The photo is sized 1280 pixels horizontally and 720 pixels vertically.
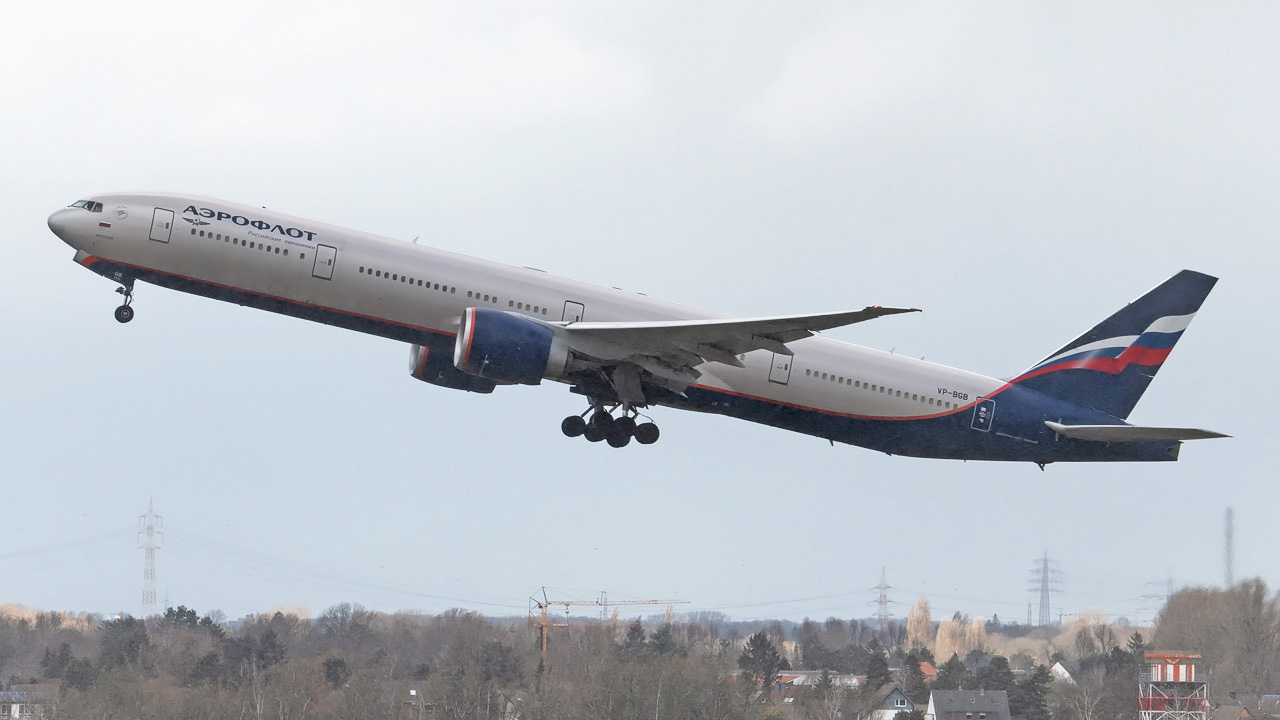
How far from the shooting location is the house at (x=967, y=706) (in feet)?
265

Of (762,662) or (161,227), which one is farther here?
(762,662)

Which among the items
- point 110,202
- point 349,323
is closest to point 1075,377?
point 349,323

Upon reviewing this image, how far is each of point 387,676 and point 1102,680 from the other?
42.3 metres

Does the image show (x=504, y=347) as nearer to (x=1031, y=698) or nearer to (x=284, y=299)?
(x=284, y=299)

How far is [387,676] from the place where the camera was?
71312mm

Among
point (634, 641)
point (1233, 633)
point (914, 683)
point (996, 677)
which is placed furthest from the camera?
point (914, 683)

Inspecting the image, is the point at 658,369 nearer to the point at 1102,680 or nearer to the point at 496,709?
the point at 496,709

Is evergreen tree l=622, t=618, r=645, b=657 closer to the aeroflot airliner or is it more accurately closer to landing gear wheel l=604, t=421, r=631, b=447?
Answer: landing gear wheel l=604, t=421, r=631, b=447

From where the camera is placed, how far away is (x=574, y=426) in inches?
1615

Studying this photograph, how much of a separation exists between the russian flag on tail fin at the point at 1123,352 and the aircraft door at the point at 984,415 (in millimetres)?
2104

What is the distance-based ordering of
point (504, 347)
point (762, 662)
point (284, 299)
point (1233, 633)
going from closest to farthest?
1. point (504, 347)
2. point (284, 299)
3. point (1233, 633)
4. point (762, 662)

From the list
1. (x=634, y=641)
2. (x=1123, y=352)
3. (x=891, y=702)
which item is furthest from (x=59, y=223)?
(x=891, y=702)

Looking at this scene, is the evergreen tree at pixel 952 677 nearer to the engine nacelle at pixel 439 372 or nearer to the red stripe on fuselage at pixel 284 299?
the engine nacelle at pixel 439 372

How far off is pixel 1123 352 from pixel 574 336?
18951 millimetres
